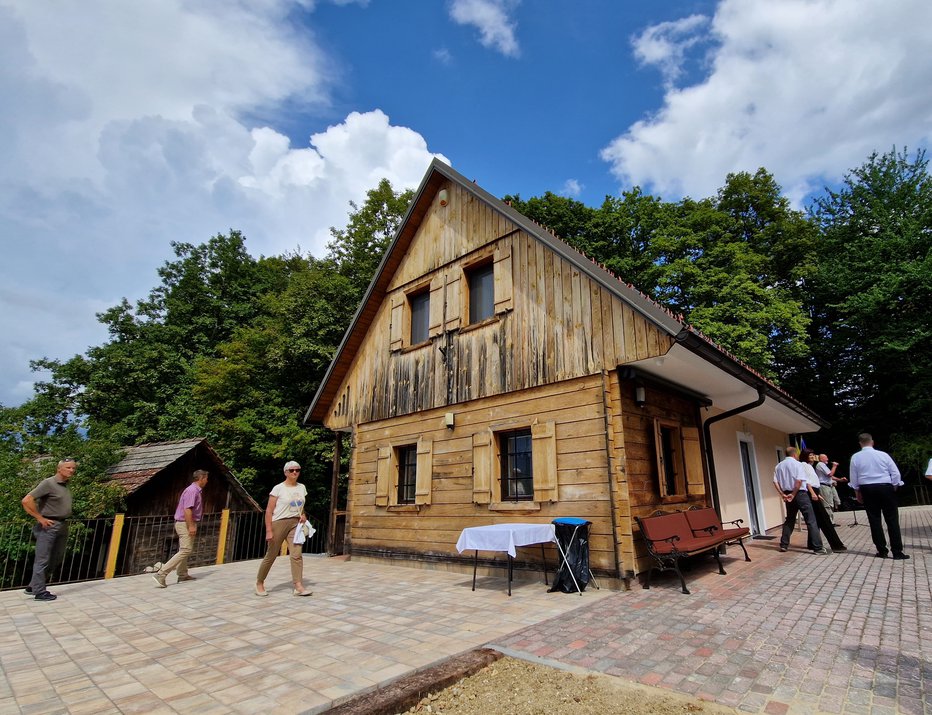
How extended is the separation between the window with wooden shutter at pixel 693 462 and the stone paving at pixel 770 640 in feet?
5.25

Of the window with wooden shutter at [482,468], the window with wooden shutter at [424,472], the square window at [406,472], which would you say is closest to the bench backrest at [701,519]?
the window with wooden shutter at [482,468]

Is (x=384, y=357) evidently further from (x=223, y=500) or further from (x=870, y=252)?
(x=870, y=252)

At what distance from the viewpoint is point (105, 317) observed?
89.9ft

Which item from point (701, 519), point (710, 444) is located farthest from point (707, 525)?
point (710, 444)

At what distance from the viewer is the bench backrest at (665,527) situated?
5.71m

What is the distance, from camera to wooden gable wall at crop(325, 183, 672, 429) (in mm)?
6748

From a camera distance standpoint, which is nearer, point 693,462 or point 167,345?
point 693,462

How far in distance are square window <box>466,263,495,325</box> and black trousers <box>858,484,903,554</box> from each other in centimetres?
628

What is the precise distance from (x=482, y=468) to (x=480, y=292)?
3.28m

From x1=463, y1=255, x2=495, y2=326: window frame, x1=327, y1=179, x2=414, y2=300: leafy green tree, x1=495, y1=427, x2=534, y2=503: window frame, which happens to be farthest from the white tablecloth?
x1=327, y1=179, x2=414, y2=300: leafy green tree

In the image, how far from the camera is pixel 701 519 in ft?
22.9

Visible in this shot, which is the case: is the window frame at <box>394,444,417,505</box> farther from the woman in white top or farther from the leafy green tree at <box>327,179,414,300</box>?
the leafy green tree at <box>327,179,414,300</box>

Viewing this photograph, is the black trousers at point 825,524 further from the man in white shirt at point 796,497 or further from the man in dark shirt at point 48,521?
the man in dark shirt at point 48,521

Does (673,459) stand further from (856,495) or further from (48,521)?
(48,521)
